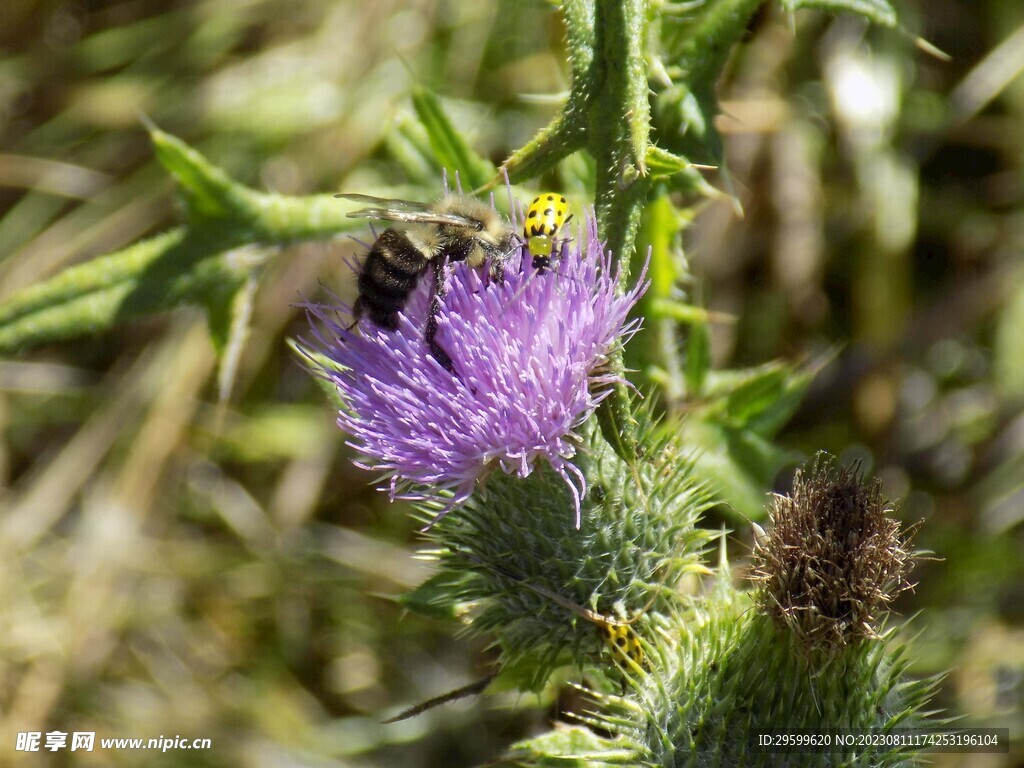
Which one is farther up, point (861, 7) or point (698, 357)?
point (861, 7)

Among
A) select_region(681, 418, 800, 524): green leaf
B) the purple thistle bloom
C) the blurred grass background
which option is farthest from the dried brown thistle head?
the blurred grass background

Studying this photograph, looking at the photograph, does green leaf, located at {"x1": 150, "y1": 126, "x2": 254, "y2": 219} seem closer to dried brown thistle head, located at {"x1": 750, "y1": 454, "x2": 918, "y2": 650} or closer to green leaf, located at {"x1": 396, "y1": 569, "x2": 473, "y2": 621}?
green leaf, located at {"x1": 396, "y1": 569, "x2": 473, "y2": 621}

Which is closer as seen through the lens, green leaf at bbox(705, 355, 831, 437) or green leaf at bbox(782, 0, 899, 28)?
green leaf at bbox(782, 0, 899, 28)

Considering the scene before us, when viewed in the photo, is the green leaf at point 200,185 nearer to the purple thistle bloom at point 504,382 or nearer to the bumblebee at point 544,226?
the purple thistle bloom at point 504,382

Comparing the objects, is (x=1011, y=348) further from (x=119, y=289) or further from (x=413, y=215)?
(x=119, y=289)

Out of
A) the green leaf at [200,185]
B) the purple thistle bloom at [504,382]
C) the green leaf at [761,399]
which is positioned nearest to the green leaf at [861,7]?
the purple thistle bloom at [504,382]

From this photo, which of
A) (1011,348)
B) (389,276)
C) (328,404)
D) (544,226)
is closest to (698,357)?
(544,226)

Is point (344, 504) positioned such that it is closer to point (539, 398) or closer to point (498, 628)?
point (498, 628)
